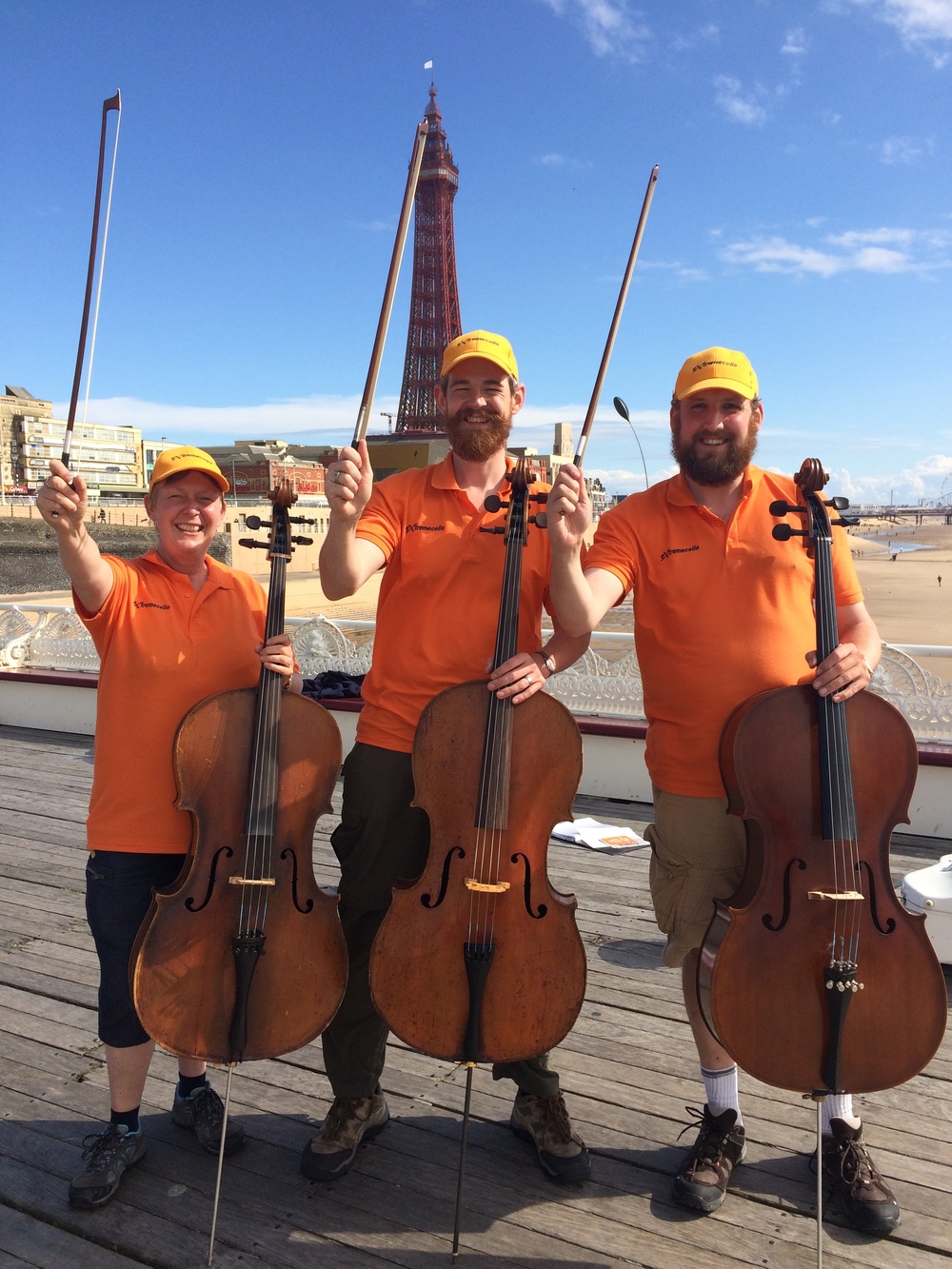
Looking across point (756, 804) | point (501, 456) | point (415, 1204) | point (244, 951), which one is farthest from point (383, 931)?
point (501, 456)

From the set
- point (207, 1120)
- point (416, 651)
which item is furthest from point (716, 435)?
point (207, 1120)

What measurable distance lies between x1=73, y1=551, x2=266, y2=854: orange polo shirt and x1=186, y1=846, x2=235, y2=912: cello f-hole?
0.16 m

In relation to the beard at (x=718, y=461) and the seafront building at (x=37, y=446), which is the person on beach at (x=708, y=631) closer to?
the beard at (x=718, y=461)

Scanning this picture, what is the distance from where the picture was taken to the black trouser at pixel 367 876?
2191mm

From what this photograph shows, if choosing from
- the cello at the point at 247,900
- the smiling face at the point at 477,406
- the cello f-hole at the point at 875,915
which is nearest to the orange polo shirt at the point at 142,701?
the cello at the point at 247,900

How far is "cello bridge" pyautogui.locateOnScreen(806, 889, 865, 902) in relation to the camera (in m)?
1.79

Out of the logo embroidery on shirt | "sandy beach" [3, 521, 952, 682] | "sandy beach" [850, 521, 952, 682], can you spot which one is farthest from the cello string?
"sandy beach" [3, 521, 952, 682]

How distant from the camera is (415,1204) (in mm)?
2059

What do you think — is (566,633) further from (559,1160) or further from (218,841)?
(559,1160)

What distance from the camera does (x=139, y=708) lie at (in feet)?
6.88

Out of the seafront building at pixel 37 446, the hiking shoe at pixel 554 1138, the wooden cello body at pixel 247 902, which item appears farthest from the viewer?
the seafront building at pixel 37 446

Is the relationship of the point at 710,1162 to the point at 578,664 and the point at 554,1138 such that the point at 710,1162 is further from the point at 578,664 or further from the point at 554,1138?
the point at 578,664

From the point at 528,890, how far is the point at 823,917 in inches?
23.8

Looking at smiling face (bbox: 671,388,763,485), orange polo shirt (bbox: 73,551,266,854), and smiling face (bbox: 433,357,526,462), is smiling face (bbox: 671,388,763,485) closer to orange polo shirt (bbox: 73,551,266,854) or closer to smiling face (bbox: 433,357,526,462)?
smiling face (bbox: 433,357,526,462)
